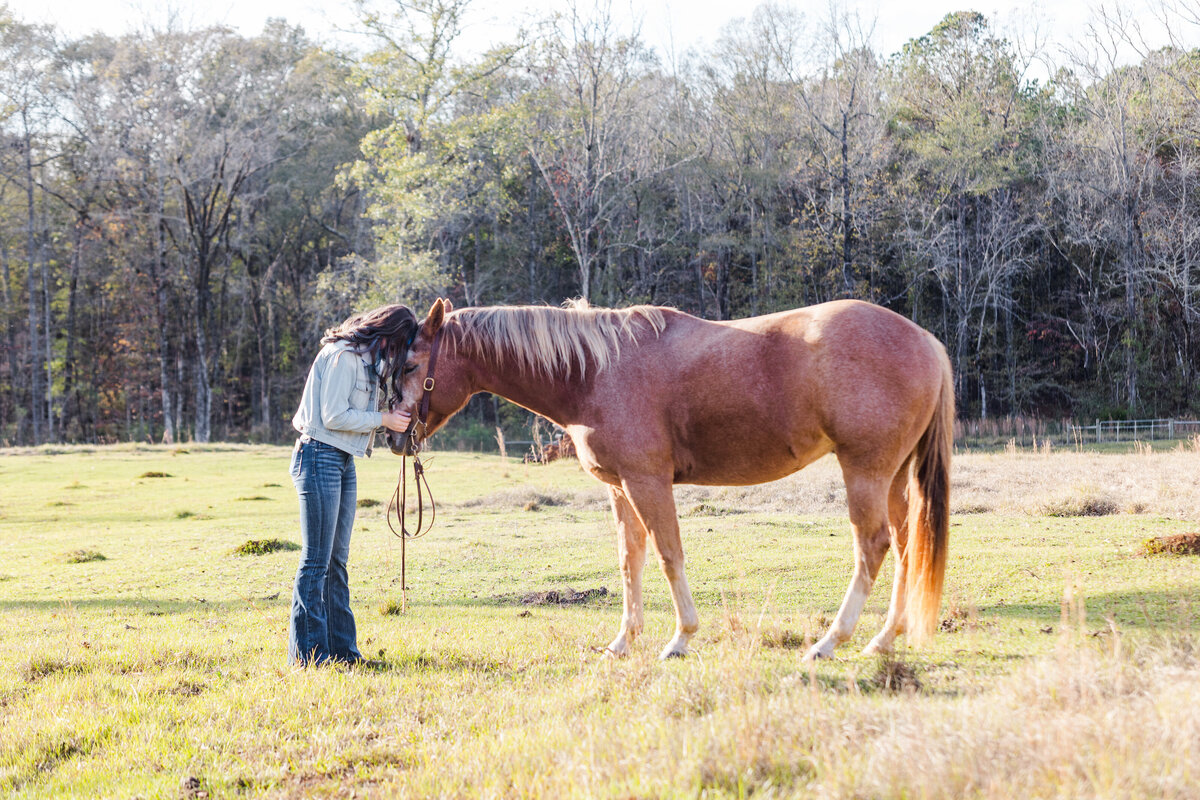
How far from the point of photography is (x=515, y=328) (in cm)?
570

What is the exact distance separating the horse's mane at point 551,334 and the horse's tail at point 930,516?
185cm

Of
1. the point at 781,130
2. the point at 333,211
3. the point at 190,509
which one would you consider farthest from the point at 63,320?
the point at 781,130

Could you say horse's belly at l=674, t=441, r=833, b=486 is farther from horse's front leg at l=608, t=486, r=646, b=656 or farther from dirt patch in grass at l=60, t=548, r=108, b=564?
dirt patch in grass at l=60, t=548, r=108, b=564

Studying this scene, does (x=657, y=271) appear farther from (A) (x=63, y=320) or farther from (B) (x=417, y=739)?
(B) (x=417, y=739)

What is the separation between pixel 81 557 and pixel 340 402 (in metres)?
8.23

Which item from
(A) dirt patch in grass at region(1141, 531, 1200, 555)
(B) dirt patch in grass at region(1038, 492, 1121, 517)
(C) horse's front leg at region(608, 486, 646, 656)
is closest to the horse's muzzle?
(C) horse's front leg at region(608, 486, 646, 656)

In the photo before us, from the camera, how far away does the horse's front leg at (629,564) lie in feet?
18.1

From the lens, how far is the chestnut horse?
16.5ft

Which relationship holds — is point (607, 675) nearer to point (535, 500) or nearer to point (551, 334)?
point (551, 334)

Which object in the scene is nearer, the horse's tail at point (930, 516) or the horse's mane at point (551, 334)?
the horse's tail at point (930, 516)

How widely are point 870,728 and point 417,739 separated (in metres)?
2.19

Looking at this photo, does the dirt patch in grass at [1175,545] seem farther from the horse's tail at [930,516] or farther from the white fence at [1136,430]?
the white fence at [1136,430]

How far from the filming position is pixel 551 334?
5613mm

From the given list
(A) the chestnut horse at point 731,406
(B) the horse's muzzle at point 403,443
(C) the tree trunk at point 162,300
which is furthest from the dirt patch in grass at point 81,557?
(C) the tree trunk at point 162,300
